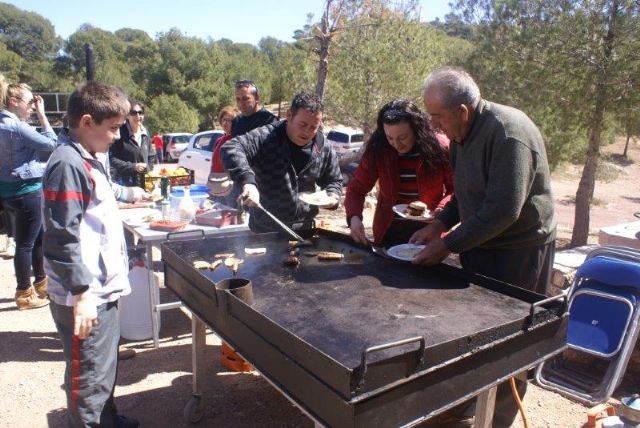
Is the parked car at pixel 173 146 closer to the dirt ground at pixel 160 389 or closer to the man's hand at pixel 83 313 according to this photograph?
the dirt ground at pixel 160 389

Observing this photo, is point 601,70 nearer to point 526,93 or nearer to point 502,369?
point 526,93

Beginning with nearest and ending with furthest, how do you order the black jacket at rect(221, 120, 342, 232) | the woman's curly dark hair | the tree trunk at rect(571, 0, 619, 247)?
the woman's curly dark hair, the black jacket at rect(221, 120, 342, 232), the tree trunk at rect(571, 0, 619, 247)

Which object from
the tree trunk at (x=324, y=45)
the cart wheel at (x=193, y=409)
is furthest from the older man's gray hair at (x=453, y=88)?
the tree trunk at (x=324, y=45)

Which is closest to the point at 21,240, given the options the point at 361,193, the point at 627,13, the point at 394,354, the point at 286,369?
the point at 361,193

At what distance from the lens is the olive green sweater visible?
1904 millimetres

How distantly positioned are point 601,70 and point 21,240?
21.7 feet

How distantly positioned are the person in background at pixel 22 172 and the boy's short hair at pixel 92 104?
7.08 ft

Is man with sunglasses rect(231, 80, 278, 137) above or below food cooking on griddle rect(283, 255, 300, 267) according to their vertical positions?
above

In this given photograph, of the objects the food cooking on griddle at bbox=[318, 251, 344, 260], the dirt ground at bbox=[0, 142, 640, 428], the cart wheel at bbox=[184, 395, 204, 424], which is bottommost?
the dirt ground at bbox=[0, 142, 640, 428]

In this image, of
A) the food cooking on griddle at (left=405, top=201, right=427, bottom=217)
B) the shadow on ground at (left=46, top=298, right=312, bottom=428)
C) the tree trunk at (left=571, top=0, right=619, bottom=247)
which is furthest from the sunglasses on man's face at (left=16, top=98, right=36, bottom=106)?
the tree trunk at (left=571, top=0, right=619, bottom=247)

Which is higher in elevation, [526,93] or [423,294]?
[526,93]

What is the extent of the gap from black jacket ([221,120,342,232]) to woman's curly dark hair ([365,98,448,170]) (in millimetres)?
544

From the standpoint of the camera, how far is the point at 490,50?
793 cm

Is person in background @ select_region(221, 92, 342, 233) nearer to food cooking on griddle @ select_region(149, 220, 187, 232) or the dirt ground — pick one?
food cooking on griddle @ select_region(149, 220, 187, 232)
